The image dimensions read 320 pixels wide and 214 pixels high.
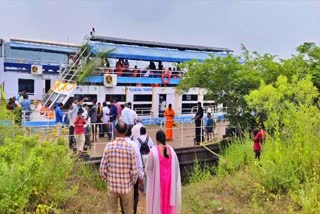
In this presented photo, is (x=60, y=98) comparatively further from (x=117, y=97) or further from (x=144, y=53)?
(x=144, y=53)

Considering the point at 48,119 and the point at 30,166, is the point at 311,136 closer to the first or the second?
the point at 30,166

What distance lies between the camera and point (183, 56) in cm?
2238

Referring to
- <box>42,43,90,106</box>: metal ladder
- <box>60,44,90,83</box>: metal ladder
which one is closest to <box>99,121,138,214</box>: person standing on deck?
<box>42,43,90,106</box>: metal ladder

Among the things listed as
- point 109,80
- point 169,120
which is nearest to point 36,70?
point 109,80

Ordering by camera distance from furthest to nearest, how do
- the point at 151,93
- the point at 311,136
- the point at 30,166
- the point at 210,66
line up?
the point at 151,93
the point at 210,66
the point at 311,136
the point at 30,166

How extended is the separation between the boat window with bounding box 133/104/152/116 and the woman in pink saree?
1466 centimetres

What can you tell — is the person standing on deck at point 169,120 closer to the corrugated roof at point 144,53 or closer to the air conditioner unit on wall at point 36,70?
the corrugated roof at point 144,53

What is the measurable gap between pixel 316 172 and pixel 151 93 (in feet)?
50.5

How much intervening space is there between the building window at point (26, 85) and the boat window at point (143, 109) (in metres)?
5.31

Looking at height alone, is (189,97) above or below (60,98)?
above

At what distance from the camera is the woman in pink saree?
5.02m

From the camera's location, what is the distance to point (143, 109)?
20.0 m

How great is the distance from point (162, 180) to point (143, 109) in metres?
15.0

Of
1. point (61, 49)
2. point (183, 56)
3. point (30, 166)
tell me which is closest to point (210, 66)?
point (30, 166)
